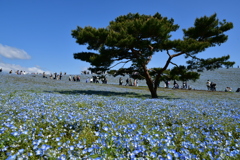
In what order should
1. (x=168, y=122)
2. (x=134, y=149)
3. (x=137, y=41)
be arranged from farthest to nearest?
(x=137, y=41) < (x=168, y=122) < (x=134, y=149)

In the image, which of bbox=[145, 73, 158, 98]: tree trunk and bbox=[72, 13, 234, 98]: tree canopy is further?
bbox=[145, 73, 158, 98]: tree trunk

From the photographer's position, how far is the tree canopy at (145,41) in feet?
50.9

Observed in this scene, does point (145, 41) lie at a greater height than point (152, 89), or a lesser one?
greater

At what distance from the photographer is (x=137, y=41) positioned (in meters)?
16.5

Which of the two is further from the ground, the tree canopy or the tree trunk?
the tree canopy

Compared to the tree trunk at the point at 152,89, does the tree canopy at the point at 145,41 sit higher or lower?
higher

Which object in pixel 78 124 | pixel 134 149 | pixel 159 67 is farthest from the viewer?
pixel 159 67

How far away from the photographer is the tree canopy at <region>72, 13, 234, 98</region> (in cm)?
1551

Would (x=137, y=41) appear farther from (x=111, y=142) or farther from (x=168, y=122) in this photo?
(x=111, y=142)

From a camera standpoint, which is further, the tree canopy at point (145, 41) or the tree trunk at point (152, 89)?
the tree trunk at point (152, 89)

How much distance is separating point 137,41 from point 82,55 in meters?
5.44

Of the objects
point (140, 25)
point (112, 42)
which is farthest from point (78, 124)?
point (140, 25)

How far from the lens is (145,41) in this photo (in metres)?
16.4

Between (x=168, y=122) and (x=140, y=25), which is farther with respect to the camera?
(x=140, y=25)
